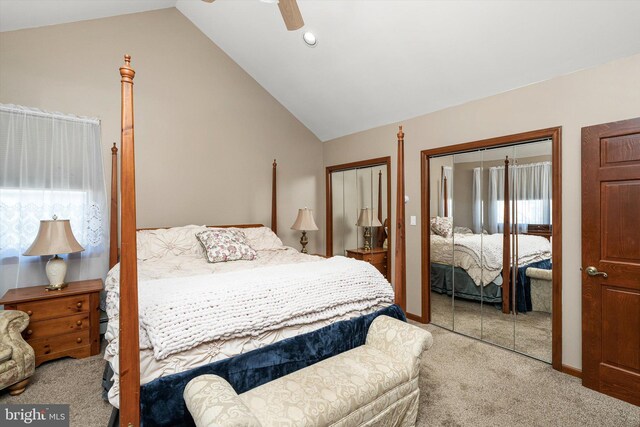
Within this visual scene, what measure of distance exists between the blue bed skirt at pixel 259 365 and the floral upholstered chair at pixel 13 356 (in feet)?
4.54

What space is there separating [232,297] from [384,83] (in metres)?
2.69

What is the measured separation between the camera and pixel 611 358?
2.15 metres

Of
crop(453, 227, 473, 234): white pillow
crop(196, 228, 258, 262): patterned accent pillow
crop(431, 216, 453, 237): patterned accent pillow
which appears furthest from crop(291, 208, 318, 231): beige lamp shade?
crop(453, 227, 473, 234): white pillow

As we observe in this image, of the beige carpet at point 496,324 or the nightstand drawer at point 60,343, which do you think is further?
the beige carpet at point 496,324

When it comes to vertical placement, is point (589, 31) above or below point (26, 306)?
above

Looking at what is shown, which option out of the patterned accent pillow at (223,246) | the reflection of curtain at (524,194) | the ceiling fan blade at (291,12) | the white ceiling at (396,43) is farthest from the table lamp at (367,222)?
the ceiling fan blade at (291,12)

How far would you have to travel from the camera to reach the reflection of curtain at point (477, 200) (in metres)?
3.05

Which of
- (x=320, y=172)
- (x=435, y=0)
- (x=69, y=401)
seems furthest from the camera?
(x=320, y=172)

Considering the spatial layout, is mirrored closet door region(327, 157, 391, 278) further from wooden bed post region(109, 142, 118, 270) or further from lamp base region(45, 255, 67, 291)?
lamp base region(45, 255, 67, 291)

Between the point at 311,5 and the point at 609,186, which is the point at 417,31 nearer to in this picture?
the point at 311,5

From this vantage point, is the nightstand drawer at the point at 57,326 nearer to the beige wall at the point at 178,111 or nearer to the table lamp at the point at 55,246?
the table lamp at the point at 55,246

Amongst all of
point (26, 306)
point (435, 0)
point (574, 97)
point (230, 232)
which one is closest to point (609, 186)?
point (574, 97)

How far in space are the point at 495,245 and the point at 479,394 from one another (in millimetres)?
1361

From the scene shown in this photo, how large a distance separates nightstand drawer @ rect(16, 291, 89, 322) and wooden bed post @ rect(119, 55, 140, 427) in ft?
5.83
